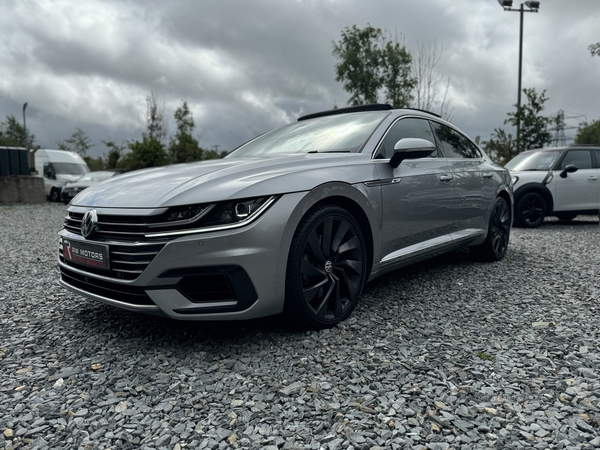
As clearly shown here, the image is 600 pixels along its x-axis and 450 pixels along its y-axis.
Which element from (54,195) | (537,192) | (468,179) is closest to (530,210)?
(537,192)

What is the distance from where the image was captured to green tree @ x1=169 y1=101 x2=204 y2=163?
1169 inches

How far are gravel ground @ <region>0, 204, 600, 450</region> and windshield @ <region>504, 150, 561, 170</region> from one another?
6.15m

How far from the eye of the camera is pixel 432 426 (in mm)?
1978

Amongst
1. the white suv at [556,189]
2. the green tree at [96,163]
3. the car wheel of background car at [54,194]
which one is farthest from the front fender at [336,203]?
the green tree at [96,163]

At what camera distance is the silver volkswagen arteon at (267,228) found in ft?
8.14

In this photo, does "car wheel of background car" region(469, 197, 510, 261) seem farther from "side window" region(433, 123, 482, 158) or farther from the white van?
the white van

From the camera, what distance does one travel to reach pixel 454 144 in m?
4.68

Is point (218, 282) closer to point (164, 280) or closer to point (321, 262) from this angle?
point (164, 280)

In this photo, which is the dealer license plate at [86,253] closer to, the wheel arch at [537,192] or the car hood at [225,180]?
the car hood at [225,180]

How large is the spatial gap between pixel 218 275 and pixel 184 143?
28869mm

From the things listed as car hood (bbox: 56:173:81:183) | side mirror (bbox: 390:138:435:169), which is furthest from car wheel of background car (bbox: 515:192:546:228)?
car hood (bbox: 56:173:81:183)

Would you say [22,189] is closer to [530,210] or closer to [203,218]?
[530,210]

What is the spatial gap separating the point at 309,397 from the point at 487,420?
765 mm

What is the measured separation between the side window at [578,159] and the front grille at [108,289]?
348 inches
